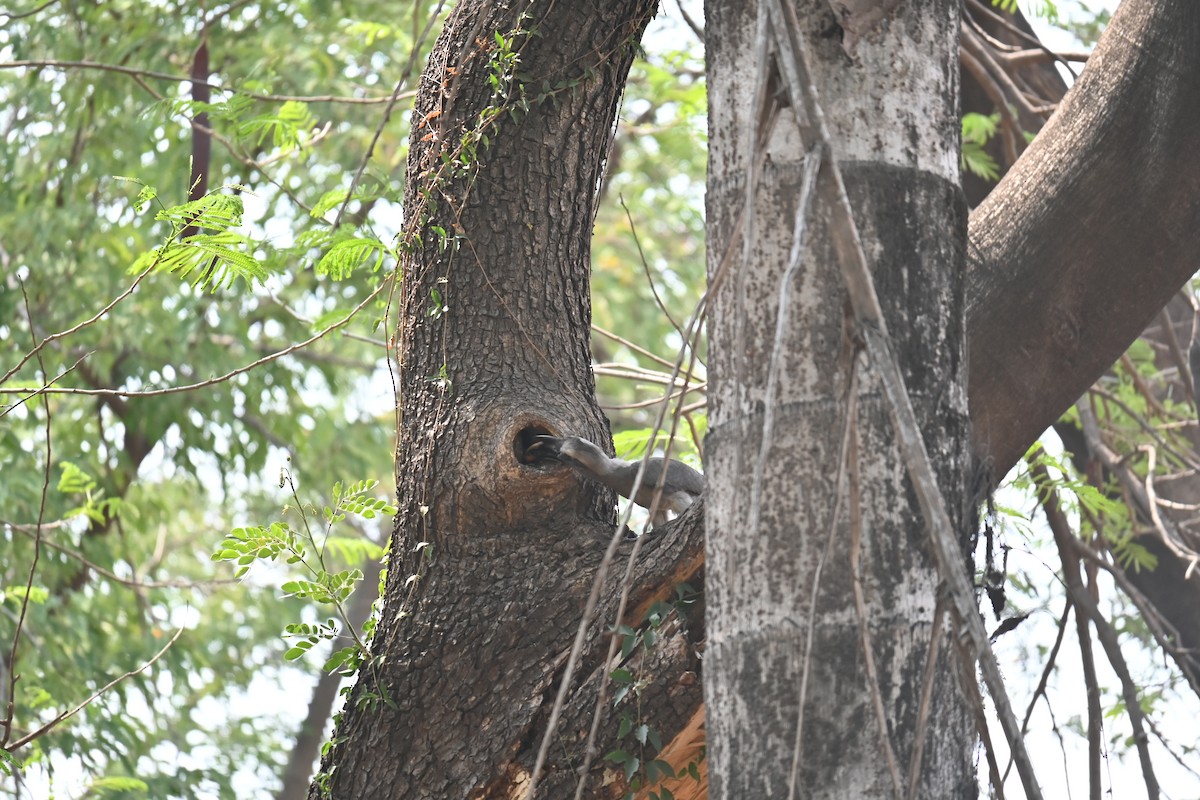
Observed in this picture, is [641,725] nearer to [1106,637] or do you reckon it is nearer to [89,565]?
[1106,637]

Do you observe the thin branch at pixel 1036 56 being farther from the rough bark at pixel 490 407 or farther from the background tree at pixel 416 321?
the rough bark at pixel 490 407

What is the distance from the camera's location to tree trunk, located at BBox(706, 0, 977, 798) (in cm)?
107

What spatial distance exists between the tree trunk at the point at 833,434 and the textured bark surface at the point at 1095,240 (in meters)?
0.86

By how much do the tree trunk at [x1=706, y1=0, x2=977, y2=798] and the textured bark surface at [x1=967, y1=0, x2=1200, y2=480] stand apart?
2.83 feet

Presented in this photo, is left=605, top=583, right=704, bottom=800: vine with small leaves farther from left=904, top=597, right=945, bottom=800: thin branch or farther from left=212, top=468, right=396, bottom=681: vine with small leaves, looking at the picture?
left=904, top=597, right=945, bottom=800: thin branch

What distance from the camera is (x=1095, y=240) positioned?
6.73 feet

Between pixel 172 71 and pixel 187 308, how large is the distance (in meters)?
1.33

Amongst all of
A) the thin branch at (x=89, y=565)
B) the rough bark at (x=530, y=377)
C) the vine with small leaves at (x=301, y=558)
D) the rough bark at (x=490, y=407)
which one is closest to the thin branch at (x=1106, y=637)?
the rough bark at (x=530, y=377)

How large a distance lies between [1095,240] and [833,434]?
1.18 meters

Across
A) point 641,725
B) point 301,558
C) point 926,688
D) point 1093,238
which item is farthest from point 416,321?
point 926,688

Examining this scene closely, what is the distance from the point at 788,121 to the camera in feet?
3.95

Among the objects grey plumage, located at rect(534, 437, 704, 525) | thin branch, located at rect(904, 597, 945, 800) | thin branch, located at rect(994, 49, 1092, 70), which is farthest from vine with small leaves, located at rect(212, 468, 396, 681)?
thin branch, located at rect(994, 49, 1092, 70)

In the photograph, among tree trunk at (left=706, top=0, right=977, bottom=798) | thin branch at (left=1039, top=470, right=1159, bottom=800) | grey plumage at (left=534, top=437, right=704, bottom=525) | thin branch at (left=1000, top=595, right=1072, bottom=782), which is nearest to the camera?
tree trunk at (left=706, top=0, right=977, bottom=798)

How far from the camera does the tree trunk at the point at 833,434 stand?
1.07m
